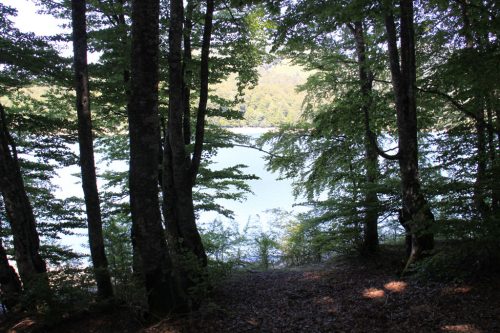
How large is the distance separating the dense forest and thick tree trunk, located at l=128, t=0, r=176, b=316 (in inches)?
0.7

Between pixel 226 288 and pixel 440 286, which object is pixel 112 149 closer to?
pixel 226 288

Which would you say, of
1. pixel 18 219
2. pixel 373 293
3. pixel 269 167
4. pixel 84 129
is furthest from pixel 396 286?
pixel 18 219

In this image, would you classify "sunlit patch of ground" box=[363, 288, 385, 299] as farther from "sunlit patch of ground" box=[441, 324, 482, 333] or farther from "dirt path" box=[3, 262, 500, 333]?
"sunlit patch of ground" box=[441, 324, 482, 333]

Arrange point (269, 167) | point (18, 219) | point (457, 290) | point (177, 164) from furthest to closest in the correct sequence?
point (269, 167) → point (177, 164) → point (18, 219) → point (457, 290)

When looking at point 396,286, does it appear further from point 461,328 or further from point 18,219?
point 18,219

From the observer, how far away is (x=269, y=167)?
1063 cm

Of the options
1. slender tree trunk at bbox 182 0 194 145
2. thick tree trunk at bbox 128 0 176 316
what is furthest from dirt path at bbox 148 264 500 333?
slender tree trunk at bbox 182 0 194 145

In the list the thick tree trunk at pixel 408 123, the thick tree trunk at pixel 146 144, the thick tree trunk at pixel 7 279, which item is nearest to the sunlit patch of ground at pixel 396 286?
the thick tree trunk at pixel 408 123

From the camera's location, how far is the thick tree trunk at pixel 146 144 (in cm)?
458

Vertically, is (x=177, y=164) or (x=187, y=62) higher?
(x=187, y=62)

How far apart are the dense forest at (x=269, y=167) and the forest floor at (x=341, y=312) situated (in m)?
0.03

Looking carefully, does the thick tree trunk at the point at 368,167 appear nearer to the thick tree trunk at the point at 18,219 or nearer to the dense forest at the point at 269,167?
the dense forest at the point at 269,167

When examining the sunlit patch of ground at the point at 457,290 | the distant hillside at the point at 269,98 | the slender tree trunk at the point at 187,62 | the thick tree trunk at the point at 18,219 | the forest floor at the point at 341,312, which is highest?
the distant hillside at the point at 269,98

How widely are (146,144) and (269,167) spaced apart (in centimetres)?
626
